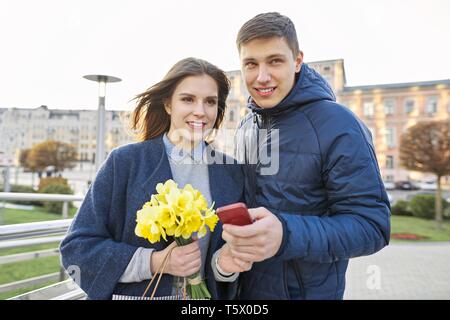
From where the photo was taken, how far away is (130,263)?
4.11 ft

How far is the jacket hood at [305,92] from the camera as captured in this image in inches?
51.6

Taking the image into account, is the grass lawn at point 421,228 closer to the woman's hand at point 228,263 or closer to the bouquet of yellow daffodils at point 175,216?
the woman's hand at point 228,263

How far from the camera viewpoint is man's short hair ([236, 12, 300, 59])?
4.15 feet

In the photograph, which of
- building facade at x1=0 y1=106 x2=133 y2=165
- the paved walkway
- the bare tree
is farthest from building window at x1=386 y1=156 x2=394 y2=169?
building facade at x1=0 y1=106 x2=133 y2=165

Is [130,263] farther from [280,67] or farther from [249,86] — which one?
[280,67]

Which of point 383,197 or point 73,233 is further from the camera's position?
point 73,233

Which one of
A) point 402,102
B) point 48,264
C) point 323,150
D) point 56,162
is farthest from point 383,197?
point 56,162

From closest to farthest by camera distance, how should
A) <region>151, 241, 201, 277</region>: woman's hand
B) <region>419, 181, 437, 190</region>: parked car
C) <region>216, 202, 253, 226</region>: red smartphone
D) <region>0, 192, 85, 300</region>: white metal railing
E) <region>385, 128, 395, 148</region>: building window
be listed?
<region>216, 202, 253, 226</region>: red smartphone, <region>151, 241, 201, 277</region>: woman's hand, <region>0, 192, 85, 300</region>: white metal railing, <region>419, 181, 437, 190</region>: parked car, <region>385, 128, 395, 148</region>: building window

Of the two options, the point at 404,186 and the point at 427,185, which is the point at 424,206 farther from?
the point at 427,185

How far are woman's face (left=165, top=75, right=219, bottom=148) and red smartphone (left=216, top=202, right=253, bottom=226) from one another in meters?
0.62

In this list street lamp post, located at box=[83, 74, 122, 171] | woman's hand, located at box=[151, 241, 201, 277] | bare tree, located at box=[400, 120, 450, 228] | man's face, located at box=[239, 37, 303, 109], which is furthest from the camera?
bare tree, located at box=[400, 120, 450, 228]

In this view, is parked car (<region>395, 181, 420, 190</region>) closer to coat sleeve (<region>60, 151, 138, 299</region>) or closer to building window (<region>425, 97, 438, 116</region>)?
building window (<region>425, 97, 438, 116</region>)

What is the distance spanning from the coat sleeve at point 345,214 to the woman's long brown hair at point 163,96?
630mm
